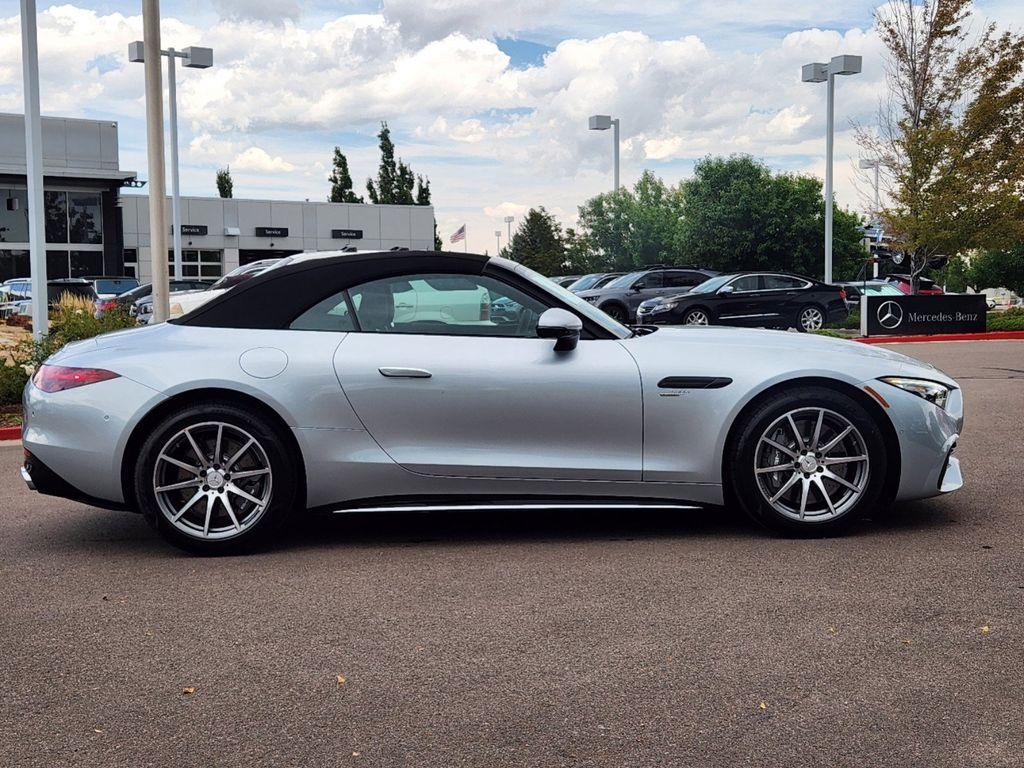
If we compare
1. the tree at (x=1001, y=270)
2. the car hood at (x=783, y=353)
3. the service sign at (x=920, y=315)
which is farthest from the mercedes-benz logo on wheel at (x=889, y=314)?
the tree at (x=1001, y=270)

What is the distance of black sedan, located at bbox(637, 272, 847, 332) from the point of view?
24.8 meters

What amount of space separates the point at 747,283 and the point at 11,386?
17302 mm

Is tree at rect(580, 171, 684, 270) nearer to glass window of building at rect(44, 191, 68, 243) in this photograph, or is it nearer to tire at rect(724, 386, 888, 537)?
glass window of building at rect(44, 191, 68, 243)

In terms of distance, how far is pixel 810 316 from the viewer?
25266mm

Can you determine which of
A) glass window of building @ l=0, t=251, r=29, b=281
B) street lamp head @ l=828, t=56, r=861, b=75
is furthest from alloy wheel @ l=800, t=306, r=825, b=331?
glass window of building @ l=0, t=251, r=29, b=281

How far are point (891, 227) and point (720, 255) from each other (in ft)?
34.1

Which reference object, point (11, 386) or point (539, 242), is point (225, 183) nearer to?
point (539, 242)

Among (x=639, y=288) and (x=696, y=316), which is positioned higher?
(x=639, y=288)

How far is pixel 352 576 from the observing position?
5031 millimetres

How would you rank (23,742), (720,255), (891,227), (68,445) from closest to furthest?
(23,742) < (68,445) < (891,227) < (720,255)

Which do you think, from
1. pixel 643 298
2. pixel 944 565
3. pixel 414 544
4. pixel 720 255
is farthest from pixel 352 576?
pixel 720 255

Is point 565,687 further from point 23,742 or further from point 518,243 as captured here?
point 518,243

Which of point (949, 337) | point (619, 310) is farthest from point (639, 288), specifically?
point (949, 337)

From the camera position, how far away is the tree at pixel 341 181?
2697 inches
